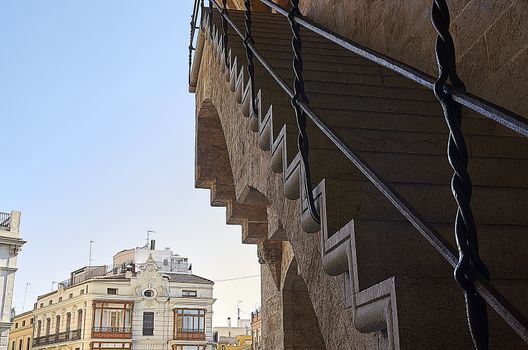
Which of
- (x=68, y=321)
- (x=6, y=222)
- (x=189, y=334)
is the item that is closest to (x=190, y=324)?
(x=189, y=334)

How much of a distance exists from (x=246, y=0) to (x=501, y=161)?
4.05 ft

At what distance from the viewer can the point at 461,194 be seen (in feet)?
2.65

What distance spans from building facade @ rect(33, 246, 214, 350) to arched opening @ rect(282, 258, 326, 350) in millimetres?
24847

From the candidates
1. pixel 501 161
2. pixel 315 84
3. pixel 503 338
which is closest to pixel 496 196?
pixel 501 161

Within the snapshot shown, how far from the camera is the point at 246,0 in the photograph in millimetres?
2502

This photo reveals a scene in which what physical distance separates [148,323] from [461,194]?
30.1m

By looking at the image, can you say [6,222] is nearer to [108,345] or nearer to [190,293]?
[108,345]

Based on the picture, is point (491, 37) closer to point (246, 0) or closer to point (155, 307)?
point (246, 0)

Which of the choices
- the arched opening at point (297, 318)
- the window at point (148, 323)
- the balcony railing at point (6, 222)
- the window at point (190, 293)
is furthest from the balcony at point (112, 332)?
the arched opening at point (297, 318)

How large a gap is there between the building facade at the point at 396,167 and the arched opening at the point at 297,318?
2.08 meters

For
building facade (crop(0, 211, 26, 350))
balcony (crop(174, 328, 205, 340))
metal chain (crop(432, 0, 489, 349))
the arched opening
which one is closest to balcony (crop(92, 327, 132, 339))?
balcony (crop(174, 328, 205, 340))

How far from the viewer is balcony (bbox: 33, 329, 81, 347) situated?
29023 millimetres

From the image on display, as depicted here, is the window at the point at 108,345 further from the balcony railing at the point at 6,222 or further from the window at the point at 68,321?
the balcony railing at the point at 6,222

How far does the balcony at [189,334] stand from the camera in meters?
29.2
